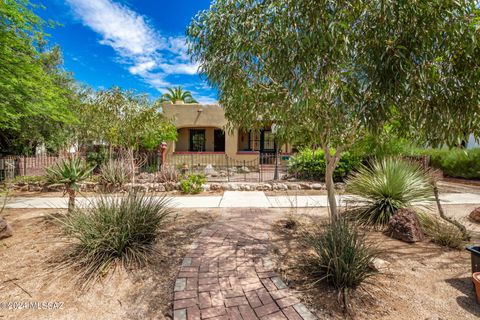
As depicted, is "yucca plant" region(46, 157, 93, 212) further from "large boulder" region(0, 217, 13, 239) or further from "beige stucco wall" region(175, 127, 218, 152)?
"beige stucco wall" region(175, 127, 218, 152)

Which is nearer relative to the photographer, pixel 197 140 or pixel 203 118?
pixel 203 118

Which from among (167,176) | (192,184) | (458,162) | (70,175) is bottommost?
(192,184)

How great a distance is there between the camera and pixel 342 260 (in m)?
2.65

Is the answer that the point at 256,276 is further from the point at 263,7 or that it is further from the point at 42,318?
the point at 263,7

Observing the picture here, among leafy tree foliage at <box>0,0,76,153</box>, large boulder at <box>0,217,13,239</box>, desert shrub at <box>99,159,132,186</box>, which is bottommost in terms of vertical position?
large boulder at <box>0,217,13,239</box>

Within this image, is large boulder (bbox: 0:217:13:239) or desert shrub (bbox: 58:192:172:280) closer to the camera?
desert shrub (bbox: 58:192:172:280)

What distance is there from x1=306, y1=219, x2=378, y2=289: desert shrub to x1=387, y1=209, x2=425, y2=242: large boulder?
5.65 feet

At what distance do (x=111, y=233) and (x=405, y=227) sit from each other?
5.17 meters

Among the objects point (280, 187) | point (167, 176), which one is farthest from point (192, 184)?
point (280, 187)

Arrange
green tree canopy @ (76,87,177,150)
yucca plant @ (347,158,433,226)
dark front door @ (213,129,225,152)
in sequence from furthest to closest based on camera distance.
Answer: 1. dark front door @ (213,129,225,152)
2. green tree canopy @ (76,87,177,150)
3. yucca plant @ (347,158,433,226)

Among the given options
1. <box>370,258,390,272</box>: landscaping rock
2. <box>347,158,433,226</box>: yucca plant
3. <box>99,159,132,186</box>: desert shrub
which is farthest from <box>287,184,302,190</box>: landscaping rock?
<box>99,159,132,186</box>: desert shrub

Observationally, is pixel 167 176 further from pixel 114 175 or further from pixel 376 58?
pixel 376 58

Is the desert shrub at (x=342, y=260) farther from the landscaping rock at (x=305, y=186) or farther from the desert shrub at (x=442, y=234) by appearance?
the landscaping rock at (x=305, y=186)

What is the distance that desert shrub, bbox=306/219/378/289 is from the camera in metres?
2.69
